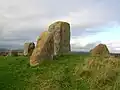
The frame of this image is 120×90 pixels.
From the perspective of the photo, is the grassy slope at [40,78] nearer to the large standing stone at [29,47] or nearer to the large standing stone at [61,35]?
the large standing stone at [61,35]

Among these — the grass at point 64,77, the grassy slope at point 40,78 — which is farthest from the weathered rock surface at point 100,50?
the grass at point 64,77

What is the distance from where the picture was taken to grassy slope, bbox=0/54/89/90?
69.4ft

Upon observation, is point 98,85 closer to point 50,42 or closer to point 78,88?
point 78,88

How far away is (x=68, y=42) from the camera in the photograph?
44.9 metres

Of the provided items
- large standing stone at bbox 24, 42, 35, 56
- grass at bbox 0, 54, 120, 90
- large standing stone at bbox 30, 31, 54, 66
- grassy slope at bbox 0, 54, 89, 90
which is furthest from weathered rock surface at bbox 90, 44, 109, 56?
large standing stone at bbox 24, 42, 35, 56

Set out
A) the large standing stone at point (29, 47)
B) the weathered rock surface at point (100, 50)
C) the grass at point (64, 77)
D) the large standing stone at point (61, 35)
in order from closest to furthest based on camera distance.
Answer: the grass at point (64, 77)
the weathered rock surface at point (100, 50)
the large standing stone at point (61, 35)
the large standing stone at point (29, 47)

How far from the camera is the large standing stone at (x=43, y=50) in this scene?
98.9ft

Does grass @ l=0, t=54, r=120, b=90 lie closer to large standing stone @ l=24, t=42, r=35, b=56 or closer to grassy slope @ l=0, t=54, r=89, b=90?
grassy slope @ l=0, t=54, r=89, b=90

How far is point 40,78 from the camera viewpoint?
23.4 metres

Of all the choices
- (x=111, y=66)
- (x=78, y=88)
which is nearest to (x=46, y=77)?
(x=78, y=88)

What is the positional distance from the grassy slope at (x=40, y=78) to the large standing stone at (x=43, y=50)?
101cm

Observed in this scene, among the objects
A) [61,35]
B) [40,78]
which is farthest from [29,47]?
[40,78]

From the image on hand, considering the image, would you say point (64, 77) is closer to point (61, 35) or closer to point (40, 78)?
point (40, 78)

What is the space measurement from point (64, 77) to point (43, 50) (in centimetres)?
895
